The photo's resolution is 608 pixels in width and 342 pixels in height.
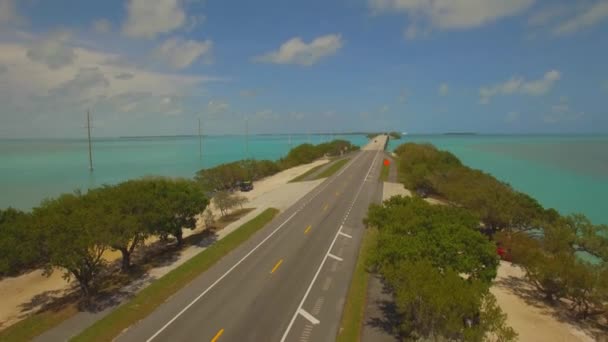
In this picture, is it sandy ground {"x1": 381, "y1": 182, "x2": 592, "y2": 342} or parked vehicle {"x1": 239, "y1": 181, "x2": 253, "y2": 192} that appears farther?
parked vehicle {"x1": 239, "y1": 181, "x2": 253, "y2": 192}

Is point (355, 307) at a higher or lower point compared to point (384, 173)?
lower

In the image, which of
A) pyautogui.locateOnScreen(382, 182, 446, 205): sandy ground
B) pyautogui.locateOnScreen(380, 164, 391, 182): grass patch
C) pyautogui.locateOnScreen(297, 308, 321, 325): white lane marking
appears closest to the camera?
pyautogui.locateOnScreen(297, 308, 321, 325): white lane marking

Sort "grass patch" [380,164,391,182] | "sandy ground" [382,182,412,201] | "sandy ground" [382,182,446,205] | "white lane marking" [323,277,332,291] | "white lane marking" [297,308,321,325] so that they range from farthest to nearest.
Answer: "grass patch" [380,164,391,182] < "sandy ground" [382,182,412,201] < "sandy ground" [382,182,446,205] < "white lane marking" [323,277,332,291] < "white lane marking" [297,308,321,325]

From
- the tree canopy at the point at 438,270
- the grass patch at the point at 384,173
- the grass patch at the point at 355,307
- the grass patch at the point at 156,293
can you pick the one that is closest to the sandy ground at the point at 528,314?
the grass patch at the point at 355,307

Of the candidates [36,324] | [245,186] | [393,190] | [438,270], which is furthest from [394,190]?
[36,324]

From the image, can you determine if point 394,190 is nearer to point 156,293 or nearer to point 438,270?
point 438,270

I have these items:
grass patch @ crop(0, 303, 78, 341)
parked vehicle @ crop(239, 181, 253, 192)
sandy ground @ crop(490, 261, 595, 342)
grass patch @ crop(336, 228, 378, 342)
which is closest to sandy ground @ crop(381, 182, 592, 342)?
sandy ground @ crop(490, 261, 595, 342)

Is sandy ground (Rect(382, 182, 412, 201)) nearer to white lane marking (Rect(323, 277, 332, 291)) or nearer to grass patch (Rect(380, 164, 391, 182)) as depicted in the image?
grass patch (Rect(380, 164, 391, 182))

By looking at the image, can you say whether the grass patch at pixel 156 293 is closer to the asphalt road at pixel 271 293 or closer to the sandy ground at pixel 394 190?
the asphalt road at pixel 271 293
